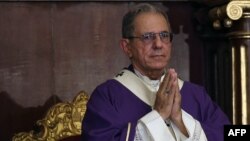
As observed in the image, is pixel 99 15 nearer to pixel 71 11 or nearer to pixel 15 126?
pixel 71 11

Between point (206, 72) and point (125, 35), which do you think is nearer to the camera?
point (125, 35)

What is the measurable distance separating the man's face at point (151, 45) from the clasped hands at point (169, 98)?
9 cm

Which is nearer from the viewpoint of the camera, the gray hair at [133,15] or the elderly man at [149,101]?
the elderly man at [149,101]

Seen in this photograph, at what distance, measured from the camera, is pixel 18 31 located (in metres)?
2.81

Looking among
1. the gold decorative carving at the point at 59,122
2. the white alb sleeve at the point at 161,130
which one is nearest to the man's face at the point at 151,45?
the white alb sleeve at the point at 161,130

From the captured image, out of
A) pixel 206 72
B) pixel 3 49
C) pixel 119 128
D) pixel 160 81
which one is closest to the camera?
pixel 119 128

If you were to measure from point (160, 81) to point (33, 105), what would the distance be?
848 millimetres

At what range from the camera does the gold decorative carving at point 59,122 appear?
8.59ft

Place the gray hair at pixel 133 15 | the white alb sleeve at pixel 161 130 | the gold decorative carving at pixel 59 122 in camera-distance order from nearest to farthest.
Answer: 1. the white alb sleeve at pixel 161 130
2. the gray hair at pixel 133 15
3. the gold decorative carving at pixel 59 122

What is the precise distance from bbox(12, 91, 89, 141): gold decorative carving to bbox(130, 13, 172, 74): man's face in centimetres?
60

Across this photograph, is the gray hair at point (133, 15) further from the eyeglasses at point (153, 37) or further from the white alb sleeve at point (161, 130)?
the white alb sleeve at point (161, 130)

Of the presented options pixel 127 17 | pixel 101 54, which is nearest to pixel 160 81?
pixel 127 17

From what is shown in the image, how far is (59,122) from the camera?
264cm

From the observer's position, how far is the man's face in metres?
2.04
